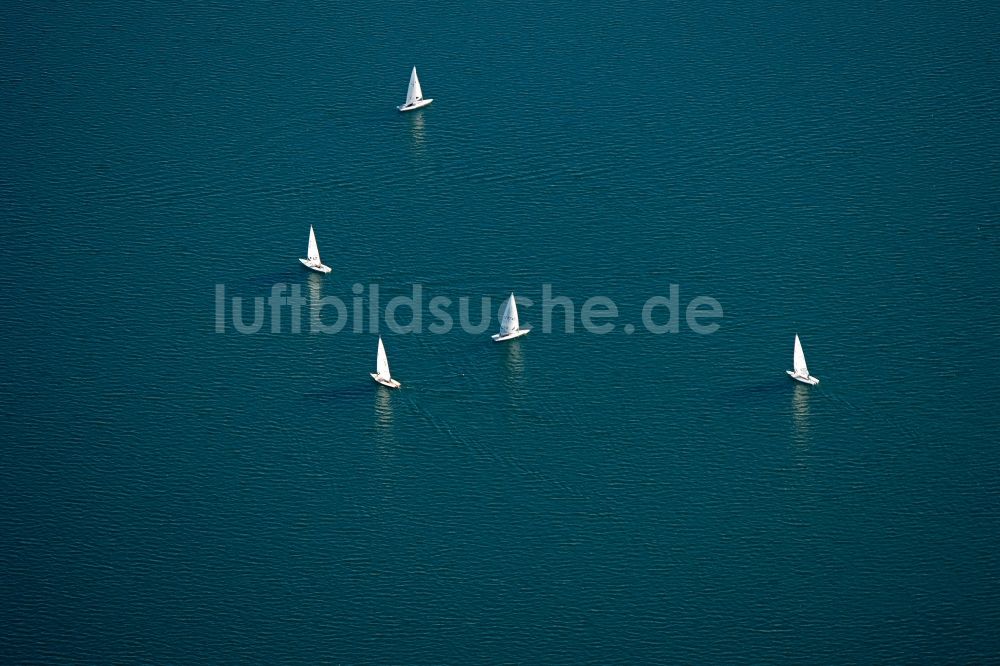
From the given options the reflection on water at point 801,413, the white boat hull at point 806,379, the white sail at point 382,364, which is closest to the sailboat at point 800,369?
the white boat hull at point 806,379

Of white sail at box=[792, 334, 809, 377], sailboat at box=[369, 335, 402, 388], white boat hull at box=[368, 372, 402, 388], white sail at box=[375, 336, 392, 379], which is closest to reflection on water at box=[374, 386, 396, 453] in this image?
white boat hull at box=[368, 372, 402, 388]

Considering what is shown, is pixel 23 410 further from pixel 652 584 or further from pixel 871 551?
pixel 871 551

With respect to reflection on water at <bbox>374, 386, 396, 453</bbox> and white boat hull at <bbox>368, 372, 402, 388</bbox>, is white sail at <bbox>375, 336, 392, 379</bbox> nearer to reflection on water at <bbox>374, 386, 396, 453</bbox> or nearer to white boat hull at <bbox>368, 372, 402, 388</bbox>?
white boat hull at <bbox>368, 372, 402, 388</bbox>

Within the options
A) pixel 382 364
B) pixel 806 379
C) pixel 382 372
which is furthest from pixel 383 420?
pixel 806 379

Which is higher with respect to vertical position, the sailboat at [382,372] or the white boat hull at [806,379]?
the sailboat at [382,372]

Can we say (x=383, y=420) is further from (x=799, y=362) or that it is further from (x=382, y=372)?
(x=799, y=362)

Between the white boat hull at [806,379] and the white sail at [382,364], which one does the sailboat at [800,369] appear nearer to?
the white boat hull at [806,379]
